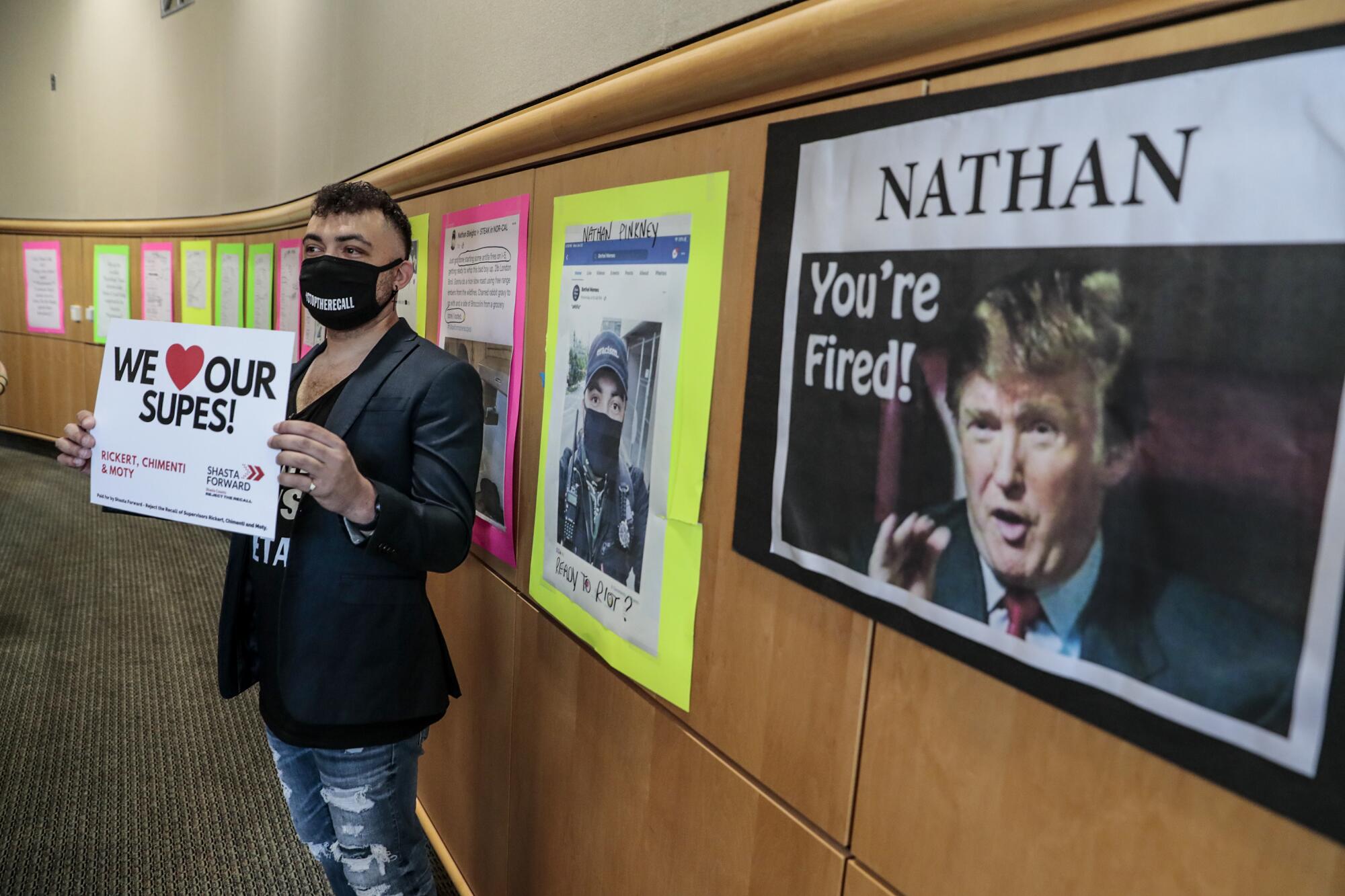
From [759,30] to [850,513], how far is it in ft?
1.79

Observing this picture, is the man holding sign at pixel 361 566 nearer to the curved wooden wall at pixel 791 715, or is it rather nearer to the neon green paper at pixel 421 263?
the curved wooden wall at pixel 791 715

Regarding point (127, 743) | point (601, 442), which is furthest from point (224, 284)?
point (601, 442)

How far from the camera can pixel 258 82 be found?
382 cm

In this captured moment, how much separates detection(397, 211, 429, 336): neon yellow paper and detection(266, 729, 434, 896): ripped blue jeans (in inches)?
43.3

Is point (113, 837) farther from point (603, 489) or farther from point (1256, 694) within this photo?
point (1256, 694)

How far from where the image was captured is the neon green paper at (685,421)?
39.9 inches

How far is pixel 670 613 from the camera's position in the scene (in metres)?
1.11

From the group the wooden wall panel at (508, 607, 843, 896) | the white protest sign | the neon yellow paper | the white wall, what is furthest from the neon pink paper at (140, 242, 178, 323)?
the wooden wall panel at (508, 607, 843, 896)

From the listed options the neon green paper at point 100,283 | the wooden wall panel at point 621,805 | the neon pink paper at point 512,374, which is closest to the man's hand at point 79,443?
the neon pink paper at point 512,374

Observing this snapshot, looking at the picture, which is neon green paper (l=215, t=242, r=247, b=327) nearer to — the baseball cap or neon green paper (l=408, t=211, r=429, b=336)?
neon green paper (l=408, t=211, r=429, b=336)

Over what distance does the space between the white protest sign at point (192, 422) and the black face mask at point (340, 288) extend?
6.5 inches

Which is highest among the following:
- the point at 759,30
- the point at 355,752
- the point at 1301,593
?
the point at 759,30

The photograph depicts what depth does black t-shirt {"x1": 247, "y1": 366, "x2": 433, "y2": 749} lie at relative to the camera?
1313 mm

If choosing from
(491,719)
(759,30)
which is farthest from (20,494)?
(759,30)
